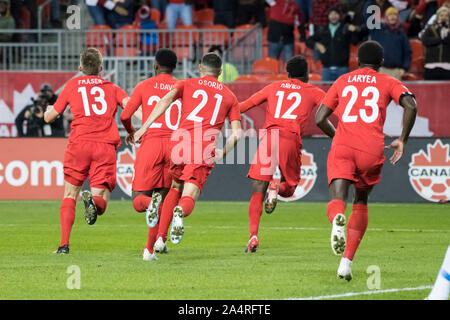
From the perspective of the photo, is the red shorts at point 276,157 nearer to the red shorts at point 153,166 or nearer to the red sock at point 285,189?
the red sock at point 285,189

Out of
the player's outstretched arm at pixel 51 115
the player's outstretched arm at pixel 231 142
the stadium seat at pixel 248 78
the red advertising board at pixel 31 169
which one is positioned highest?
the player's outstretched arm at pixel 51 115

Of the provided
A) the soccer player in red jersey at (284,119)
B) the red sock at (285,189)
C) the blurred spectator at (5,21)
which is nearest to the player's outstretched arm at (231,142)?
the soccer player in red jersey at (284,119)

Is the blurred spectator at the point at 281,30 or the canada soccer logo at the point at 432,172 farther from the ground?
the blurred spectator at the point at 281,30

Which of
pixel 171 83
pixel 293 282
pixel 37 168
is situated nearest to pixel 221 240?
pixel 171 83

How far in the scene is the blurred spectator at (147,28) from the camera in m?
22.8

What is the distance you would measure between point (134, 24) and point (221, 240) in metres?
12.8

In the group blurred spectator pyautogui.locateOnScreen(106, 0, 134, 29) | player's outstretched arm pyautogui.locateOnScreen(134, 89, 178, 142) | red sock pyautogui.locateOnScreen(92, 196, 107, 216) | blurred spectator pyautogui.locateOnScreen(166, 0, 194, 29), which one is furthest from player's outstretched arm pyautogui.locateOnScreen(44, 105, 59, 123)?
blurred spectator pyautogui.locateOnScreen(106, 0, 134, 29)

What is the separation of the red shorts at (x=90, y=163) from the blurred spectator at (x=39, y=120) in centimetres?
946

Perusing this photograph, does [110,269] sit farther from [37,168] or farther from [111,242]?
[37,168]

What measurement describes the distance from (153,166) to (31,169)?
9.38 m

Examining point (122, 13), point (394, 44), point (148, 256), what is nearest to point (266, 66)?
point (394, 44)

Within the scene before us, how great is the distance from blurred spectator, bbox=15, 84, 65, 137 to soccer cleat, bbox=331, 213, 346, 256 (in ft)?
42.3

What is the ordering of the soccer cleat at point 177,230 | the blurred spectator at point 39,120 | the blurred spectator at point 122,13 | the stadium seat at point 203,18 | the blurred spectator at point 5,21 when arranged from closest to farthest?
1. the soccer cleat at point 177,230
2. the blurred spectator at point 39,120
3. the blurred spectator at point 5,21
4. the blurred spectator at point 122,13
5. the stadium seat at point 203,18

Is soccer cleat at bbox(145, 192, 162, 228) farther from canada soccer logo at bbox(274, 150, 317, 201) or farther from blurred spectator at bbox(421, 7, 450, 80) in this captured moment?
blurred spectator at bbox(421, 7, 450, 80)
